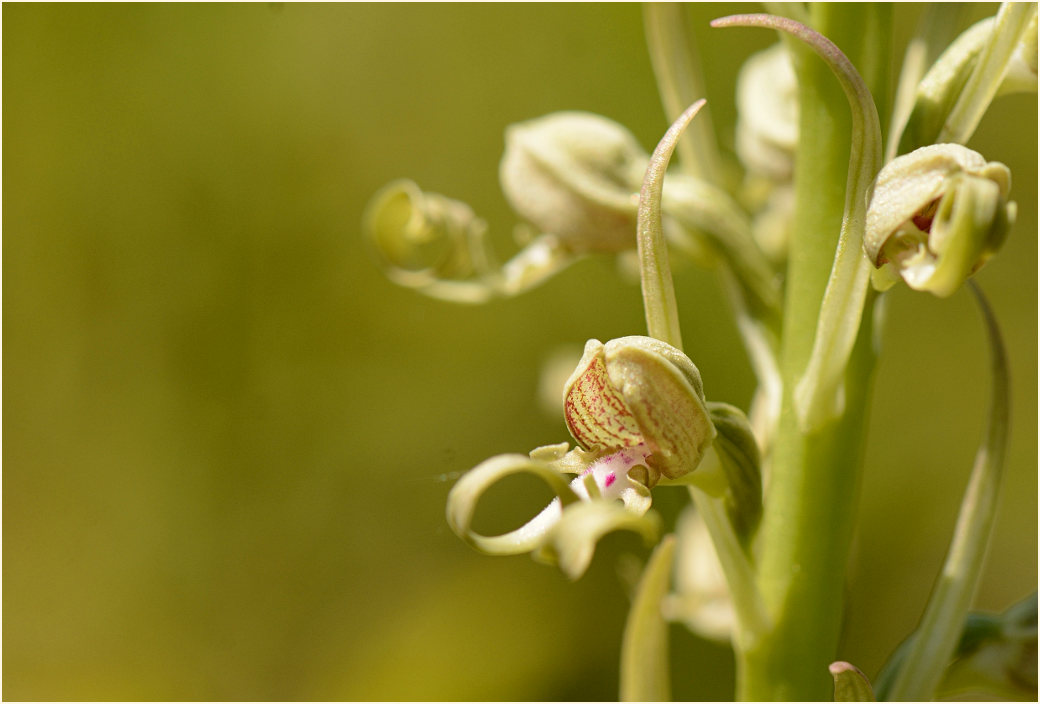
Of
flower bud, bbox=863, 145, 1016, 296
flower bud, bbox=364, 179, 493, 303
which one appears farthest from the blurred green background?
flower bud, bbox=863, 145, 1016, 296

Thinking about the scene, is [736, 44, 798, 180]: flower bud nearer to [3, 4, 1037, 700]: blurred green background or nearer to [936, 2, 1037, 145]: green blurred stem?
[936, 2, 1037, 145]: green blurred stem

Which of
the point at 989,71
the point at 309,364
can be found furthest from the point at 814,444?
the point at 309,364

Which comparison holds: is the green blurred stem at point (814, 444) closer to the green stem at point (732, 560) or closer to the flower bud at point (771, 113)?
the green stem at point (732, 560)

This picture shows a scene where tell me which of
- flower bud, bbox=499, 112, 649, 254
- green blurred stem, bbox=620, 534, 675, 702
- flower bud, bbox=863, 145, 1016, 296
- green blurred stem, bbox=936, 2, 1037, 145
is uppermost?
flower bud, bbox=499, 112, 649, 254

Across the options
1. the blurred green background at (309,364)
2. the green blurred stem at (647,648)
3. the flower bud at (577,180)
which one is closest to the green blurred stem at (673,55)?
the flower bud at (577,180)

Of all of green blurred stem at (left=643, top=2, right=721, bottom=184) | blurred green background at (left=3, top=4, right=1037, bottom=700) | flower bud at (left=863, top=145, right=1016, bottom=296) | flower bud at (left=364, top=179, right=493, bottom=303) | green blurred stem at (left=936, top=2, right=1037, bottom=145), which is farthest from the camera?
blurred green background at (left=3, top=4, right=1037, bottom=700)

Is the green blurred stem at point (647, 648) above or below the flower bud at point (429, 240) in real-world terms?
below

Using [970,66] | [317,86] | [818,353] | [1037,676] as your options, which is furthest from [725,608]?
[317,86]
